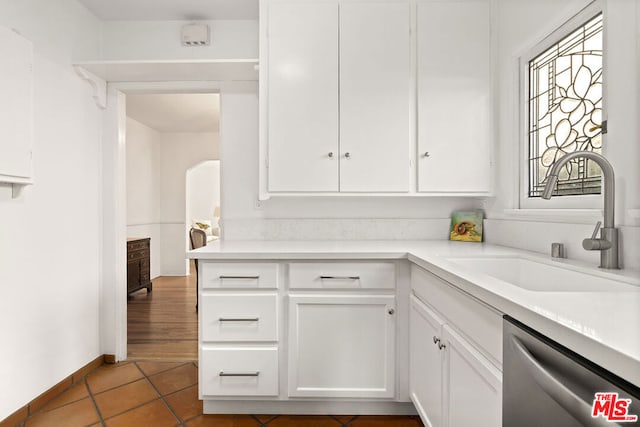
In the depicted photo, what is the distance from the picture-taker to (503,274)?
1706mm

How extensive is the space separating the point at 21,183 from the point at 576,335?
235 centimetres

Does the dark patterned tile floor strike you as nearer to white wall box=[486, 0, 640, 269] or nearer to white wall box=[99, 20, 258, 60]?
white wall box=[486, 0, 640, 269]

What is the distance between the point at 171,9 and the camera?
8.15 feet

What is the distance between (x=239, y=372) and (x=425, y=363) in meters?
0.95

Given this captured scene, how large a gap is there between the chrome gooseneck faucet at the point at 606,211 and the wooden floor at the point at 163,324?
259 cm

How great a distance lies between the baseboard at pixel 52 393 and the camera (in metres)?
1.88

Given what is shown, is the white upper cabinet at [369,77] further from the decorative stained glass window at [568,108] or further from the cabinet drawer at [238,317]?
the cabinet drawer at [238,317]

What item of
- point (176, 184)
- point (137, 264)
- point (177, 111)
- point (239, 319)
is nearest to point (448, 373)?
point (239, 319)

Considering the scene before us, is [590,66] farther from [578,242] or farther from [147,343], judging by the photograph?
[147,343]

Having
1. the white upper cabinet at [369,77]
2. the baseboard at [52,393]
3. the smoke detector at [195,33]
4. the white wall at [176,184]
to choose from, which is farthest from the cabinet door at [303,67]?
the white wall at [176,184]

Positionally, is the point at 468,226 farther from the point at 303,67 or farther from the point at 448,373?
the point at 303,67

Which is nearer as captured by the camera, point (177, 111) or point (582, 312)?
point (582, 312)

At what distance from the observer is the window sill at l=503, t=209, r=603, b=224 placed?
4.83 feet

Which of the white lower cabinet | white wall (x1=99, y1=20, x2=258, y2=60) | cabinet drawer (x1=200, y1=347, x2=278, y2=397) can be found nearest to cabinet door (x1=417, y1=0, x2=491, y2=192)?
the white lower cabinet
